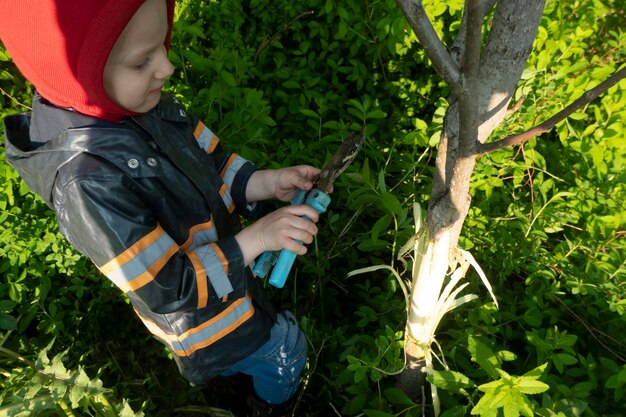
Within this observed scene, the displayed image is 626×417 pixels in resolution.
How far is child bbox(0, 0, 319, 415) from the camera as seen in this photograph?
112 centimetres

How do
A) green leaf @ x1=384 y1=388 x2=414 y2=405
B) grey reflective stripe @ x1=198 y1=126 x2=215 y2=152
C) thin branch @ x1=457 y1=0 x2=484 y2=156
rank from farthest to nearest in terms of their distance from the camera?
grey reflective stripe @ x1=198 y1=126 x2=215 y2=152 → green leaf @ x1=384 y1=388 x2=414 y2=405 → thin branch @ x1=457 y1=0 x2=484 y2=156

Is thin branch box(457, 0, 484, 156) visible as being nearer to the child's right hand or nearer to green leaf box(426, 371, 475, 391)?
the child's right hand

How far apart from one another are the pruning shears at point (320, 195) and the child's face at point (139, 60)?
54cm

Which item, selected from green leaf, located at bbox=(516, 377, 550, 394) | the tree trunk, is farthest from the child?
green leaf, located at bbox=(516, 377, 550, 394)

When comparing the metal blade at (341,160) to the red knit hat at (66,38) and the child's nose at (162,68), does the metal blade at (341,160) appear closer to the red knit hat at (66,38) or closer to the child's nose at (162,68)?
the child's nose at (162,68)

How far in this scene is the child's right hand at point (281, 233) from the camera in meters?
1.44

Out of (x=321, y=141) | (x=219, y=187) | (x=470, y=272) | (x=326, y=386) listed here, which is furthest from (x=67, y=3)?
(x=470, y=272)

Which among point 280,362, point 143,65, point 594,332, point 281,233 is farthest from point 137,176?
point 594,332

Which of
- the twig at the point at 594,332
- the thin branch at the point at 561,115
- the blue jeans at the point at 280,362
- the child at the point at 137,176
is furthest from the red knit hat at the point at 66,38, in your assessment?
the twig at the point at 594,332

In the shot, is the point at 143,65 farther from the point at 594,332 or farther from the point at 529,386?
the point at 594,332

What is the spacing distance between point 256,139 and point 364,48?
1106 millimetres

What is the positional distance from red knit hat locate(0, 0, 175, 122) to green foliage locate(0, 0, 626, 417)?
2.91ft

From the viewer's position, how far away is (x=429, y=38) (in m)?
0.95

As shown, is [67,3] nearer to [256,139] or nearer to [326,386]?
[256,139]
